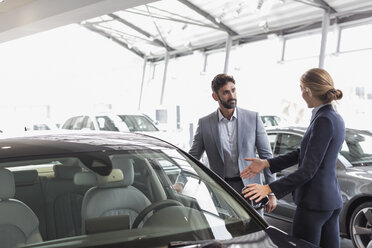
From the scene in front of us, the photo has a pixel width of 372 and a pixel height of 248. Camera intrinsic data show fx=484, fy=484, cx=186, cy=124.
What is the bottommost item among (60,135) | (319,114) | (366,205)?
(366,205)

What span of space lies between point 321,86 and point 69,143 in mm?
1310

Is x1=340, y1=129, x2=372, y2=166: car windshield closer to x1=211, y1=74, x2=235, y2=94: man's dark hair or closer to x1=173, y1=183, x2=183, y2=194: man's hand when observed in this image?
x1=211, y1=74, x2=235, y2=94: man's dark hair

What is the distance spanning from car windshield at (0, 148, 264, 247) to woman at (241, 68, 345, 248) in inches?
14.6

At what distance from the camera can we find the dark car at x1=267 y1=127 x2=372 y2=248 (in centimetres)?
449

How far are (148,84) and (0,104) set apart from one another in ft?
23.0

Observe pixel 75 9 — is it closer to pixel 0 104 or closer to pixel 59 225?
pixel 59 225

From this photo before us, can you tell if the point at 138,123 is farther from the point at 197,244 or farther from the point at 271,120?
the point at 197,244

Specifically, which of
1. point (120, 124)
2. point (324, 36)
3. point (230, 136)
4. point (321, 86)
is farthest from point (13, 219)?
Answer: point (324, 36)

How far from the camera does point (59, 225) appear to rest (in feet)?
7.11

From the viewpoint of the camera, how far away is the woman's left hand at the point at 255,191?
7.89 feet

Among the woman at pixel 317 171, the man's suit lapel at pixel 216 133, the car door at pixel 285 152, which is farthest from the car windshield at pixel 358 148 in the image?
the woman at pixel 317 171

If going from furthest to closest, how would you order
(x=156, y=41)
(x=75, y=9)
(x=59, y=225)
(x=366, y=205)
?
1. (x=156, y=41)
2. (x=75, y=9)
3. (x=366, y=205)
4. (x=59, y=225)

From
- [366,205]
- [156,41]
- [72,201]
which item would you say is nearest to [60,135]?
[72,201]

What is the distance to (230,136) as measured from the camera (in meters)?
3.45
